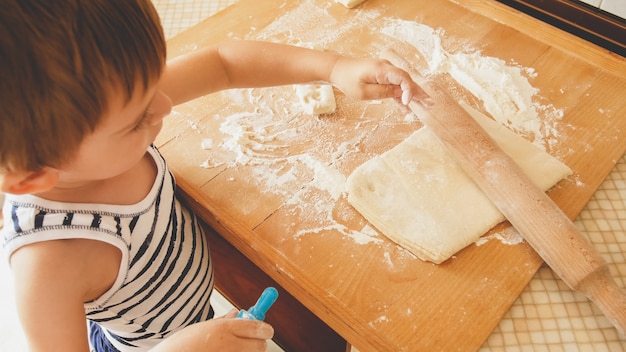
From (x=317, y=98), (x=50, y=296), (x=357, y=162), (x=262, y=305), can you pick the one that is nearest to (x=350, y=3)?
(x=317, y=98)

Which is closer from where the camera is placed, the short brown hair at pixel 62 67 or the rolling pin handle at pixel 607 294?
the short brown hair at pixel 62 67

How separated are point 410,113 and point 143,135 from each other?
45 centimetres

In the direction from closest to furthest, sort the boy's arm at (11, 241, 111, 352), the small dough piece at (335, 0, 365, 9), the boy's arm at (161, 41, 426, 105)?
the boy's arm at (11, 241, 111, 352), the boy's arm at (161, 41, 426, 105), the small dough piece at (335, 0, 365, 9)

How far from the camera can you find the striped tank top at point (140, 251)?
539mm

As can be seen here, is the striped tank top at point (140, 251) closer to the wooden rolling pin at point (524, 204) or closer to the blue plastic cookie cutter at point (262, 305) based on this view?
the blue plastic cookie cutter at point (262, 305)

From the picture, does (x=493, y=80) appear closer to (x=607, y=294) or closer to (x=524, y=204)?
(x=524, y=204)

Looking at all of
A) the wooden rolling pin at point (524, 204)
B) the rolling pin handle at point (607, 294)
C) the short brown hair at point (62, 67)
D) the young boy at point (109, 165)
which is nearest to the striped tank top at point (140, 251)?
the young boy at point (109, 165)

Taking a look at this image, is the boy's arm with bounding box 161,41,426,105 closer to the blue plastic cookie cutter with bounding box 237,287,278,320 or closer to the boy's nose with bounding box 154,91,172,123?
the boy's nose with bounding box 154,91,172,123

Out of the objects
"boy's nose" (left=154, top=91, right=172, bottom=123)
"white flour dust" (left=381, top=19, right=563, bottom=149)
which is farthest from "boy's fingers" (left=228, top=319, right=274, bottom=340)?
"white flour dust" (left=381, top=19, right=563, bottom=149)

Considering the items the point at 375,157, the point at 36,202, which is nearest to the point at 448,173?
the point at 375,157

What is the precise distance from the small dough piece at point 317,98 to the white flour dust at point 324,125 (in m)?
0.01

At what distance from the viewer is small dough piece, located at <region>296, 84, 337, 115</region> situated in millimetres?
812

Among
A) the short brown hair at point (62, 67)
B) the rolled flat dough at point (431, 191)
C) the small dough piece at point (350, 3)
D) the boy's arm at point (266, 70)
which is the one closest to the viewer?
the short brown hair at point (62, 67)

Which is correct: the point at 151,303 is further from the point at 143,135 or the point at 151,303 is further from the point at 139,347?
the point at 143,135
